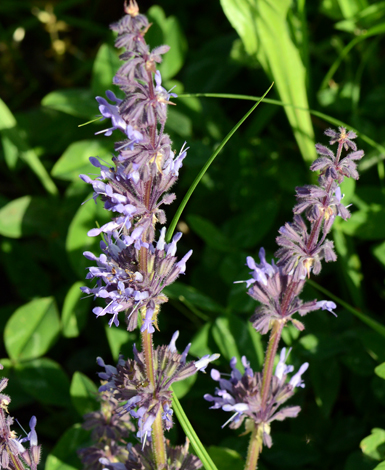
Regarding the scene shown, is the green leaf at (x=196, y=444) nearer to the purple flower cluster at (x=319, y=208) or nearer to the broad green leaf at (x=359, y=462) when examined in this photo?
the purple flower cluster at (x=319, y=208)

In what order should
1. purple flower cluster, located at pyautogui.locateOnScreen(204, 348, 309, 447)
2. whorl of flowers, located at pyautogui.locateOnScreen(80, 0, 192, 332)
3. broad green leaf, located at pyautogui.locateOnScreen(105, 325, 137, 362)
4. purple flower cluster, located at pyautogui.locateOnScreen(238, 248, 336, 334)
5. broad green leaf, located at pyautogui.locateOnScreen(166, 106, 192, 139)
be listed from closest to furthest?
whorl of flowers, located at pyautogui.locateOnScreen(80, 0, 192, 332) → purple flower cluster, located at pyautogui.locateOnScreen(238, 248, 336, 334) → purple flower cluster, located at pyautogui.locateOnScreen(204, 348, 309, 447) → broad green leaf, located at pyautogui.locateOnScreen(105, 325, 137, 362) → broad green leaf, located at pyautogui.locateOnScreen(166, 106, 192, 139)

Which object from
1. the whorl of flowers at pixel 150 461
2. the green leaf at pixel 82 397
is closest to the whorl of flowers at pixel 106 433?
the whorl of flowers at pixel 150 461

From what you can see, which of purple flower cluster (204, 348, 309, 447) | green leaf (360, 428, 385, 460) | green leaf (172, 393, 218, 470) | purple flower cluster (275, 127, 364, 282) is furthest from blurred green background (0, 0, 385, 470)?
purple flower cluster (275, 127, 364, 282)

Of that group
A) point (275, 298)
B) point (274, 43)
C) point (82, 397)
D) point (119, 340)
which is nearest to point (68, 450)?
point (82, 397)

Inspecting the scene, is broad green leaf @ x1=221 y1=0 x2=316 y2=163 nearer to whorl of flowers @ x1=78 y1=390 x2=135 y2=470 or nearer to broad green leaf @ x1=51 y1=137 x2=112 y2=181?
broad green leaf @ x1=51 y1=137 x2=112 y2=181

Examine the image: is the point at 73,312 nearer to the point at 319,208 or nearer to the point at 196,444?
the point at 196,444

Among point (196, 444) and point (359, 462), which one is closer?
point (196, 444)
